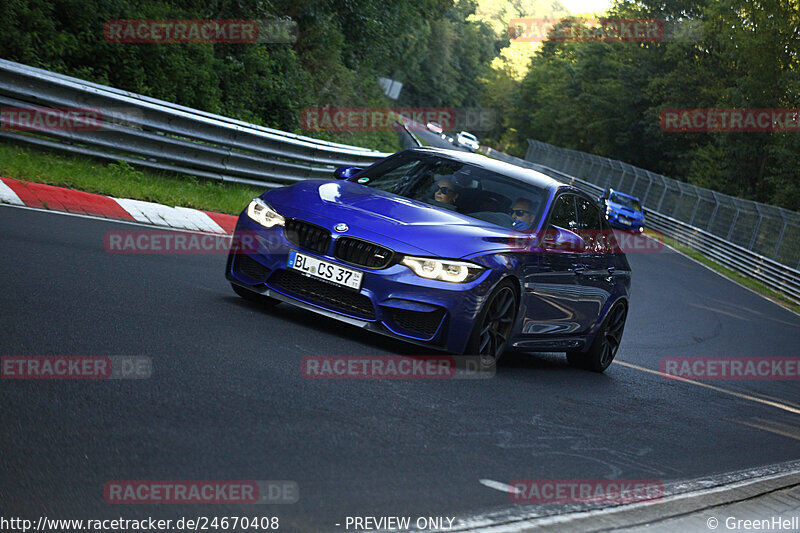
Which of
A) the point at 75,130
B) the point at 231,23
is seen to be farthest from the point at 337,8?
the point at 75,130

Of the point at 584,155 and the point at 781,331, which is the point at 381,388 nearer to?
the point at 781,331

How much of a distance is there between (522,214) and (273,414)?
144 inches

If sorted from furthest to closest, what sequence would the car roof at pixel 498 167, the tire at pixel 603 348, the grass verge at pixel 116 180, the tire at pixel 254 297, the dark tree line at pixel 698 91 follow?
the dark tree line at pixel 698 91, the grass verge at pixel 116 180, the tire at pixel 603 348, the car roof at pixel 498 167, the tire at pixel 254 297

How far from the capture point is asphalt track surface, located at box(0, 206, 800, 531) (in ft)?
13.1

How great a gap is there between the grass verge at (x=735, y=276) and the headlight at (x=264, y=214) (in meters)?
23.0

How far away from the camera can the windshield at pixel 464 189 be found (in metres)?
8.01

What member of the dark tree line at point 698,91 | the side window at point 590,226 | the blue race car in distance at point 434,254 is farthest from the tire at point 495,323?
the dark tree line at point 698,91

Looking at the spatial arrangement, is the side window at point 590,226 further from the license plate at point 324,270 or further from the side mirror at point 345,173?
the license plate at point 324,270

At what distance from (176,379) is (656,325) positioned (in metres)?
12.4

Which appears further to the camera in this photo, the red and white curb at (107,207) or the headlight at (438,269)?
the red and white curb at (107,207)

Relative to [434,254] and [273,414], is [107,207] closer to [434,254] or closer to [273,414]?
[434,254]

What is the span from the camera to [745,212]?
38.4 metres

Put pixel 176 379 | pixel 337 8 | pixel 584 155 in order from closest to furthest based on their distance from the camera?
1. pixel 176 379
2. pixel 337 8
3. pixel 584 155

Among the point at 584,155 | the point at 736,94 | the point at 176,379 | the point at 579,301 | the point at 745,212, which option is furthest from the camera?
the point at 584,155
